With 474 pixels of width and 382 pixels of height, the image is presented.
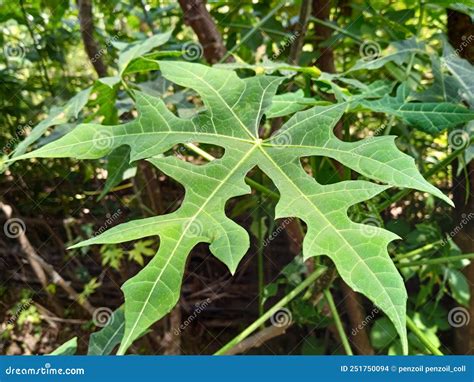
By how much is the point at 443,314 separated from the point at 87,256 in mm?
1201

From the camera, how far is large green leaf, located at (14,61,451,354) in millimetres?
591

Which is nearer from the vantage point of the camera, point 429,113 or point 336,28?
point 429,113

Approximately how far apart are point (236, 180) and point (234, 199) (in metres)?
1.14

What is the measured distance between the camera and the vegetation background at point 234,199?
3.76 ft

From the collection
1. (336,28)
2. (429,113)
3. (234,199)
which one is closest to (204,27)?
(336,28)

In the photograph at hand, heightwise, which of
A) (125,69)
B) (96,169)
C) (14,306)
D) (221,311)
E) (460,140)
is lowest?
(221,311)

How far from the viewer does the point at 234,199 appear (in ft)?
6.14

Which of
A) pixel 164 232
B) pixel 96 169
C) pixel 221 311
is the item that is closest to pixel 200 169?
pixel 164 232

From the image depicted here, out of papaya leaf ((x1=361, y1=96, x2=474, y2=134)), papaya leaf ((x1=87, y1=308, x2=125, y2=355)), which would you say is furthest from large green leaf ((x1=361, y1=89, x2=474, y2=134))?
papaya leaf ((x1=87, y1=308, x2=125, y2=355))

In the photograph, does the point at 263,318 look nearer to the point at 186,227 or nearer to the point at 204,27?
the point at 186,227

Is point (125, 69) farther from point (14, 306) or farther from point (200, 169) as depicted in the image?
point (14, 306)

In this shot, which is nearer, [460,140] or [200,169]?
[200,169]

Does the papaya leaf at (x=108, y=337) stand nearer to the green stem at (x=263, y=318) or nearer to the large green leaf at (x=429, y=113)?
the green stem at (x=263, y=318)

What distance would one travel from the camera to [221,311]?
2006 millimetres
